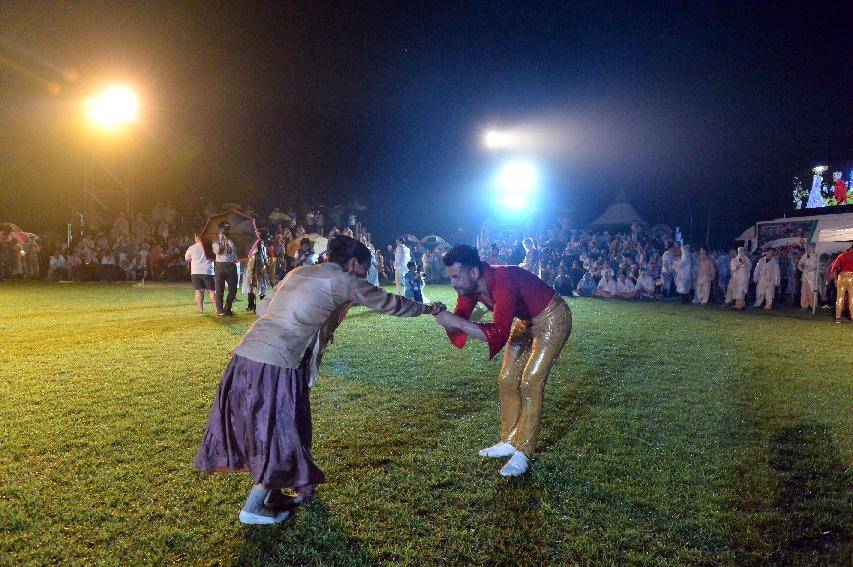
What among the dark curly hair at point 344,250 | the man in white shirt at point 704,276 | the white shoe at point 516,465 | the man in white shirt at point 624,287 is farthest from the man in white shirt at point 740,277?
the dark curly hair at point 344,250

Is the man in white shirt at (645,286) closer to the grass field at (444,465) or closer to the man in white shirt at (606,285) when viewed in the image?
the man in white shirt at (606,285)

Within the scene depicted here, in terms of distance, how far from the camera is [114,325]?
11.8 meters

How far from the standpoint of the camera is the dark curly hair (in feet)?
12.0

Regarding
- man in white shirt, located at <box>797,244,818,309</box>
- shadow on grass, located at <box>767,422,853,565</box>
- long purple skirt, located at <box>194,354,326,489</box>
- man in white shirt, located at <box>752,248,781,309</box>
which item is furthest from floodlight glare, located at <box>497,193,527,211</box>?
long purple skirt, located at <box>194,354,326,489</box>

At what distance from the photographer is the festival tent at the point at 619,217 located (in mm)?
32938

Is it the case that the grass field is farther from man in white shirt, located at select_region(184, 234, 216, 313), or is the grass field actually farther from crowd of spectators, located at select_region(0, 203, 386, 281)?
crowd of spectators, located at select_region(0, 203, 386, 281)

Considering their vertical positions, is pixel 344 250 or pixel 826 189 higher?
pixel 826 189

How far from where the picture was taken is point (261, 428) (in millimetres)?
3543

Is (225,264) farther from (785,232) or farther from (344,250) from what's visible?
(785,232)

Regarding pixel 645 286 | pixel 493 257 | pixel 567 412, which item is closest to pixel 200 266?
pixel 493 257

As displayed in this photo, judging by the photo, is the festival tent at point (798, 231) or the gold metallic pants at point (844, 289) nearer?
the gold metallic pants at point (844, 289)

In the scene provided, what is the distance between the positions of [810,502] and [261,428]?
4018mm

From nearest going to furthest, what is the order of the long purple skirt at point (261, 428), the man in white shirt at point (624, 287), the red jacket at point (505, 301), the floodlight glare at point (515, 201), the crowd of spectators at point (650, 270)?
the long purple skirt at point (261, 428), the red jacket at point (505, 301), the crowd of spectators at point (650, 270), the man in white shirt at point (624, 287), the floodlight glare at point (515, 201)

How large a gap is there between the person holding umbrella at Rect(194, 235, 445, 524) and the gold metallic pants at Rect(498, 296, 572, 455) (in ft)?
5.42
